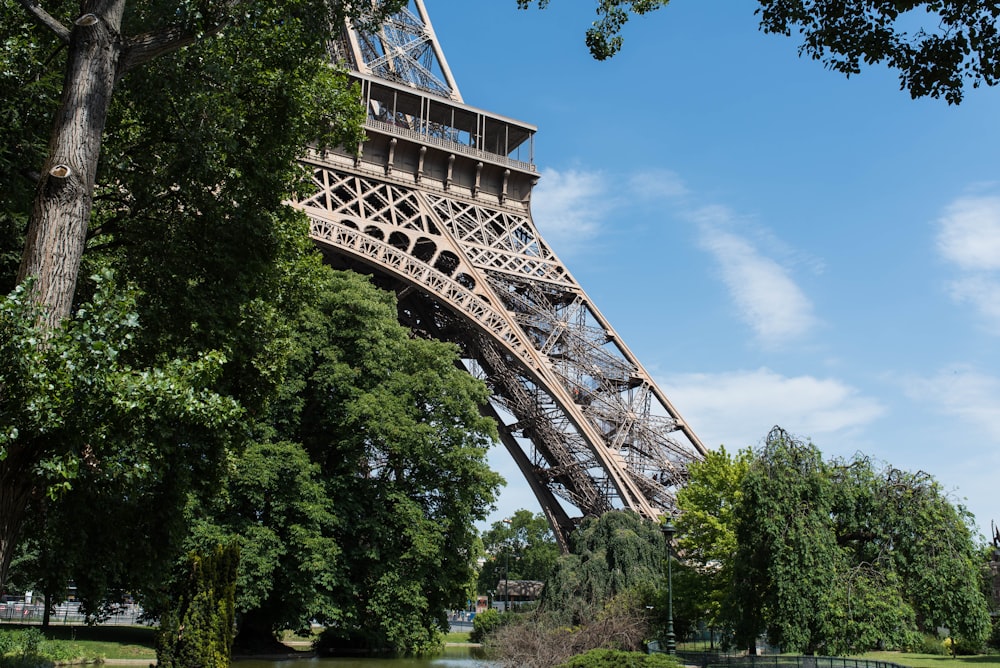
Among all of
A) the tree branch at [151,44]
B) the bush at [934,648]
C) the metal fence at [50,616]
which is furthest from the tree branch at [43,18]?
the bush at [934,648]

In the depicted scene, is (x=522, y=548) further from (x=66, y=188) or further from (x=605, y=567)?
(x=66, y=188)

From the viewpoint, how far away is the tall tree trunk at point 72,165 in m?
7.43

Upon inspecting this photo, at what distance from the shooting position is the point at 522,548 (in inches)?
3182

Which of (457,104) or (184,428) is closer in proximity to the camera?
(184,428)

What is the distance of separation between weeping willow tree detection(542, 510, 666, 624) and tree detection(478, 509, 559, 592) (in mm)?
50912

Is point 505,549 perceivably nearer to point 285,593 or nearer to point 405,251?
point 405,251

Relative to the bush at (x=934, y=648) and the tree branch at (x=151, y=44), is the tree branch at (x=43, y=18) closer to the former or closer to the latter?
the tree branch at (x=151, y=44)

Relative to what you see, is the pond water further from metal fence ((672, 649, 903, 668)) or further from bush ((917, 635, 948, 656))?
bush ((917, 635, 948, 656))

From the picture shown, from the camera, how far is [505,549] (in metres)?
76.5

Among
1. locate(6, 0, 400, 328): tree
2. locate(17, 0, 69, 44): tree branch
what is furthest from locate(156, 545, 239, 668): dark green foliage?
locate(17, 0, 69, 44): tree branch

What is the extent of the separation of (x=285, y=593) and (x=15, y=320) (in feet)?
58.7

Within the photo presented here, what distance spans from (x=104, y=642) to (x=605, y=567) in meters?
14.2

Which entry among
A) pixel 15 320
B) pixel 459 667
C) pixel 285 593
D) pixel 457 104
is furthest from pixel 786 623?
pixel 457 104

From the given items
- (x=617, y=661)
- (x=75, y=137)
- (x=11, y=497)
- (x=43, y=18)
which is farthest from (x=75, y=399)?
(x=617, y=661)
